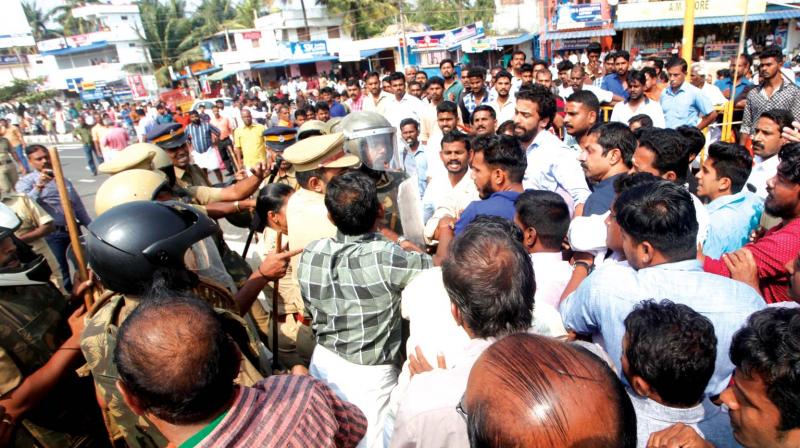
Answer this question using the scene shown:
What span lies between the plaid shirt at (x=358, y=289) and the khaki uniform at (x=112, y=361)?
371mm

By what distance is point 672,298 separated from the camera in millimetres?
1801

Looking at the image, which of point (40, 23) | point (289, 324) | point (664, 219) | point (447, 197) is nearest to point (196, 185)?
point (289, 324)

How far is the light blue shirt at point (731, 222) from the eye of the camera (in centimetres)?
267

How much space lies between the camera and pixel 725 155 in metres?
2.87

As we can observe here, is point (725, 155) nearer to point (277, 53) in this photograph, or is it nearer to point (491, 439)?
point (491, 439)

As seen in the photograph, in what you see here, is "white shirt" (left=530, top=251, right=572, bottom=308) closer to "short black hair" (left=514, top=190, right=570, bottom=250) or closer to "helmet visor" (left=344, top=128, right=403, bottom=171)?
"short black hair" (left=514, top=190, right=570, bottom=250)

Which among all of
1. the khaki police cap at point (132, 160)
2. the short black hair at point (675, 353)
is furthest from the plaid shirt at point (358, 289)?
the khaki police cap at point (132, 160)

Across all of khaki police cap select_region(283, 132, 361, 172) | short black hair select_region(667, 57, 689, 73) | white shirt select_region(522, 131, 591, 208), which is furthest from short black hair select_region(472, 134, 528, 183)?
short black hair select_region(667, 57, 689, 73)

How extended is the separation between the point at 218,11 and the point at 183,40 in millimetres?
9567

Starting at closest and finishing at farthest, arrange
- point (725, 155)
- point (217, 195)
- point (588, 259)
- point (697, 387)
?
1. point (697, 387)
2. point (588, 259)
3. point (725, 155)
4. point (217, 195)

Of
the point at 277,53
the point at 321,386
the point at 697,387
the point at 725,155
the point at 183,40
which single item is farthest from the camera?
the point at 183,40

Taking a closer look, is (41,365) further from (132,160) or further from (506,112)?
(506,112)

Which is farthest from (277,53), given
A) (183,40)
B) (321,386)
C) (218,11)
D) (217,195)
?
(321,386)

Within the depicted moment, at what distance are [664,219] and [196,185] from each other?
3965 mm
